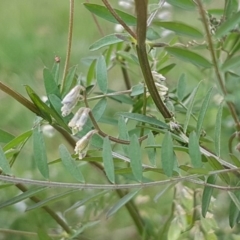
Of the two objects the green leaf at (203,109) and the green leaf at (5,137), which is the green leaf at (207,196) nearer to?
the green leaf at (203,109)

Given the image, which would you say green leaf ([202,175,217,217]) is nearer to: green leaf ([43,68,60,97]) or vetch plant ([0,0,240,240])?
vetch plant ([0,0,240,240])

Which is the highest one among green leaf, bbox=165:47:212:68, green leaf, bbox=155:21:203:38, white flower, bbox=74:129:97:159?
green leaf, bbox=155:21:203:38

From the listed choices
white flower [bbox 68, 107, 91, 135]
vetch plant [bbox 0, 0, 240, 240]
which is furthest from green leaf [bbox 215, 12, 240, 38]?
white flower [bbox 68, 107, 91, 135]

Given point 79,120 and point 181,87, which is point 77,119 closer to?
point 79,120

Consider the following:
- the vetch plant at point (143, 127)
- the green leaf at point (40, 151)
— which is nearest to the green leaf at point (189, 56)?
the vetch plant at point (143, 127)

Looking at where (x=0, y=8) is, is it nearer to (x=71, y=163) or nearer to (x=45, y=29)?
(x=45, y=29)
